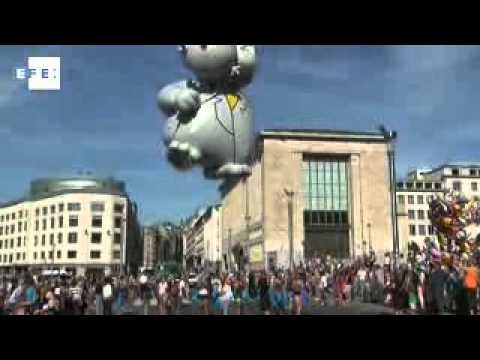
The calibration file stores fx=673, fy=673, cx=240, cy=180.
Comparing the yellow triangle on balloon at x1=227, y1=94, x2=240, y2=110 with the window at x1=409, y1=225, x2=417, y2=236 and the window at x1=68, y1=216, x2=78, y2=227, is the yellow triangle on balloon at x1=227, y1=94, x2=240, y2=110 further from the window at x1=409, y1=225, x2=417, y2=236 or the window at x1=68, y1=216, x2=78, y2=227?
the window at x1=409, y1=225, x2=417, y2=236

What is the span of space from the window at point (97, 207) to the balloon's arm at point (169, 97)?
167 feet

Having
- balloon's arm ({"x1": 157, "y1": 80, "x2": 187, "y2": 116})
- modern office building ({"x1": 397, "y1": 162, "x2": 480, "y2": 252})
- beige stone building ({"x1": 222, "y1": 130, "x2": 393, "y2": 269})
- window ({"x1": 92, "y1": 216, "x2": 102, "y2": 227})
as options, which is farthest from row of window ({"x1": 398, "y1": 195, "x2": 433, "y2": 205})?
balloon's arm ({"x1": 157, "y1": 80, "x2": 187, "y2": 116})

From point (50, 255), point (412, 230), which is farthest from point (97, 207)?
point (412, 230)

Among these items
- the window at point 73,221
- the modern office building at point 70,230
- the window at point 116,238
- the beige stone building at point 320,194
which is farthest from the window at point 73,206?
the beige stone building at point 320,194

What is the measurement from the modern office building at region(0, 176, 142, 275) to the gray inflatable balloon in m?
39.9

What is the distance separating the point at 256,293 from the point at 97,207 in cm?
4921

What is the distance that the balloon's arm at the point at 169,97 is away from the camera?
1232 centimetres

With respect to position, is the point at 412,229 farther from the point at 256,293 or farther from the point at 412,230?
the point at 256,293

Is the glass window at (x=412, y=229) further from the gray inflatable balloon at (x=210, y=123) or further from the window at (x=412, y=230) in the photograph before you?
the gray inflatable balloon at (x=210, y=123)

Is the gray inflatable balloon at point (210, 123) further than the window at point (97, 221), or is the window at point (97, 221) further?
the window at point (97, 221)

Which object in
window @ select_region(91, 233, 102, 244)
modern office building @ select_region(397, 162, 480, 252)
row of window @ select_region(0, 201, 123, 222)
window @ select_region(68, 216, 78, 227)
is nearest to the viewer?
row of window @ select_region(0, 201, 123, 222)

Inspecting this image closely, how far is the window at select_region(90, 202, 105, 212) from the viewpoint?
6209 centimetres
